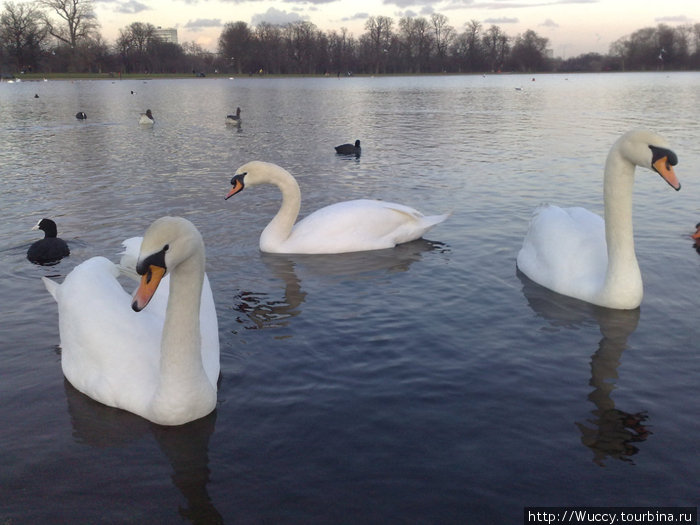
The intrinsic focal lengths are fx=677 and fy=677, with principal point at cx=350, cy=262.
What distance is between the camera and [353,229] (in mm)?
8195

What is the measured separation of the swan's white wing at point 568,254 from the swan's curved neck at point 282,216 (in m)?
2.94

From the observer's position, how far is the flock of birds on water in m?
4.04

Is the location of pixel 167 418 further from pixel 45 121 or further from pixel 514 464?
pixel 45 121

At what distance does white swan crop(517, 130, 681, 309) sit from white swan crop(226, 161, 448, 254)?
1856mm

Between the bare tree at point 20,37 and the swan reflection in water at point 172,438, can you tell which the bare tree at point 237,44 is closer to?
the bare tree at point 20,37

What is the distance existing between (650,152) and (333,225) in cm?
367

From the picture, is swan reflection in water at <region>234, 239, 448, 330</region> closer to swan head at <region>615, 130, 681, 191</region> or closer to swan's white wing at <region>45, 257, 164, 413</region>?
swan's white wing at <region>45, 257, 164, 413</region>

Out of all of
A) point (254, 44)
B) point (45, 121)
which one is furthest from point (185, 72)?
point (45, 121)

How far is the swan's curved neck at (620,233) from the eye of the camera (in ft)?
19.6

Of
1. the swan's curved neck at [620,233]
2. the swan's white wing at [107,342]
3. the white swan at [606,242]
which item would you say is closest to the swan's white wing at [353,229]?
the white swan at [606,242]

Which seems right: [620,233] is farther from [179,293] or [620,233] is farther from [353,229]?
[179,293]

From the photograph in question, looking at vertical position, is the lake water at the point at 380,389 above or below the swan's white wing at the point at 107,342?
below

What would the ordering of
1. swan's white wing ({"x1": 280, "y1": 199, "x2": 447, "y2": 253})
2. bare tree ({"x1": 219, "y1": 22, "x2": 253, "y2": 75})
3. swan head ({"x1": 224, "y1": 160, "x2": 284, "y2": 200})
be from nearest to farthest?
swan's white wing ({"x1": 280, "y1": 199, "x2": 447, "y2": 253})
swan head ({"x1": 224, "y1": 160, "x2": 284, "y2": 200})
bare tree ({"x1": 219, "y1": 22, "x2": 253, "y2": 75})

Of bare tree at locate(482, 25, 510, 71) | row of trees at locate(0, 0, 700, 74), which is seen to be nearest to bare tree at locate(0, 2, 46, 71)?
row of trees at locate(0, 0, 700, 74)
